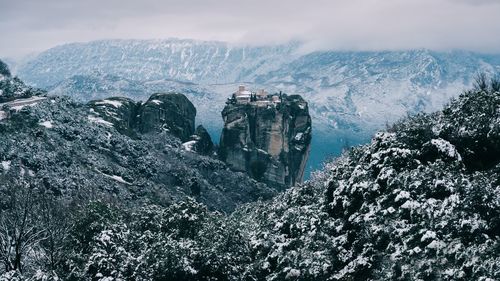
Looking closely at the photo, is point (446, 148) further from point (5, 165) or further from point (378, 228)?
point (5, 165)

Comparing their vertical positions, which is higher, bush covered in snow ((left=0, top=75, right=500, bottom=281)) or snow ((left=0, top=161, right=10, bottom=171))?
bush covered in snow ((left=0, top=75, right=500, bottom=281))

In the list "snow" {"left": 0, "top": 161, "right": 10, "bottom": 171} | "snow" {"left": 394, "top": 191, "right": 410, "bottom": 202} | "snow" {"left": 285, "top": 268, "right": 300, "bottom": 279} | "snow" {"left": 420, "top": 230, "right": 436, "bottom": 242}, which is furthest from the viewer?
"snow" {"left": 0, "top": 161, "right": 10, "bottom": 171}

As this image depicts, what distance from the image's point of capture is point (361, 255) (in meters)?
60.8

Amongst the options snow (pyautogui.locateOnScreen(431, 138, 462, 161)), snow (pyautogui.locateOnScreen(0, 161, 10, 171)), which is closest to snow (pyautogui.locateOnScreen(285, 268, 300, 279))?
snow (pyautogui.locateOnScreen(431, 138, 462, 161))

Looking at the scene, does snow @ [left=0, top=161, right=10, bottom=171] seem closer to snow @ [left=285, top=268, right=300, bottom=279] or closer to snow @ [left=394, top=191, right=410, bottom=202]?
snow @ [left=285, top=268, right=300, bottom=279]

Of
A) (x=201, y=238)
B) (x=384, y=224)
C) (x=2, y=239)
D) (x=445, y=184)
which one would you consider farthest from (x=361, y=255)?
(x=2, y=239)

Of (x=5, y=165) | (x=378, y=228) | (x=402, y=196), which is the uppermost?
(x=402, y=196)

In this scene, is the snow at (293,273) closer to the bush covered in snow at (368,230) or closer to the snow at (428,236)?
the bush covered in snow at (368,230)

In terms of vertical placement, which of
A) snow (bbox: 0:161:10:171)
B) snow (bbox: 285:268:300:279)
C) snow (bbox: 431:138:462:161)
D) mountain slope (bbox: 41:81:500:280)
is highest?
snow (bbox: 431:138:462:161)

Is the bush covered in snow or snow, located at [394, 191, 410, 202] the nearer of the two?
the bush covered in snow

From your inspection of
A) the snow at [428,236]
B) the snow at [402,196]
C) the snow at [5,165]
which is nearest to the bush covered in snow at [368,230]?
the snow at [402,196]

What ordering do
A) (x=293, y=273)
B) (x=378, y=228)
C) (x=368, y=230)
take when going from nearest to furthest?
1. (x=378, y=228)
2. (x=368, y=230)
3. (x=293, y=273)

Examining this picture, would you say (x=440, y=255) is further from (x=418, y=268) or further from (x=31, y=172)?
(x=31, y=172)

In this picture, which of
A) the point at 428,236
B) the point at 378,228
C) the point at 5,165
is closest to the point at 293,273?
the point at 378,228
